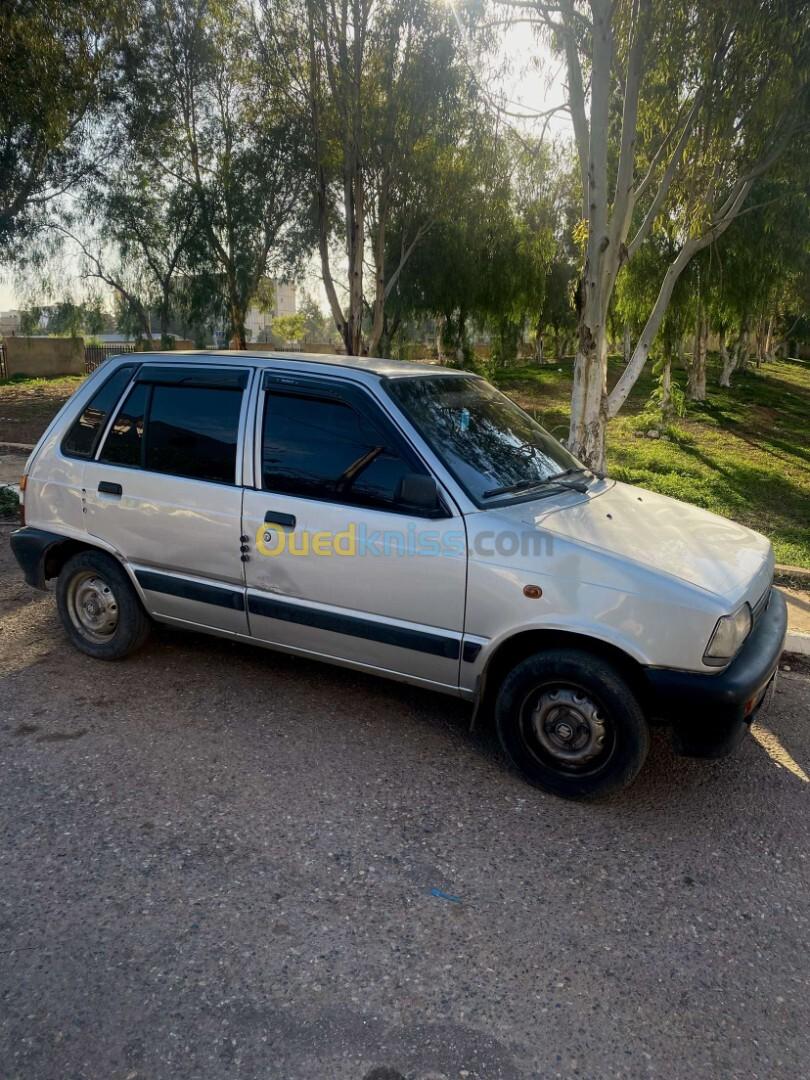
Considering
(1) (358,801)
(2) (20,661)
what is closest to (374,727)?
(1) (358,801)

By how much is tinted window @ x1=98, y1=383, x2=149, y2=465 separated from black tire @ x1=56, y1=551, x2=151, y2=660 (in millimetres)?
599

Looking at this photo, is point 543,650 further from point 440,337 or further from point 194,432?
point 440,337

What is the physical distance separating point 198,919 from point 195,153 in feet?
63.7

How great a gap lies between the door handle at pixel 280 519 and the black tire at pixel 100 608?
3.86ft

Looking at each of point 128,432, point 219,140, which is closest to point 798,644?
point 128,432

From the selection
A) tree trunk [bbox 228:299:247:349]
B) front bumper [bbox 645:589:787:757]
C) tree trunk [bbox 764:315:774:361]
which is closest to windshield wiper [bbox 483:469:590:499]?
front bumper [bbox 645:589:787:757]

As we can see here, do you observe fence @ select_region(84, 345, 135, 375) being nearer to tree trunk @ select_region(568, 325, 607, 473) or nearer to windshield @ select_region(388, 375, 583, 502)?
tree trunk @ select_region(568, 325, 607, 473)

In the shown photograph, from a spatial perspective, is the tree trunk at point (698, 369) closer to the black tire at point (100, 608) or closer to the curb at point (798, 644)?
the curb at point (798, 644)

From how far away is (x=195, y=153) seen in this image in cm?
1852

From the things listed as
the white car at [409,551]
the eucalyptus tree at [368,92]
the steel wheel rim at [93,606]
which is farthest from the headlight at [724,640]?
the eucalyptus tree at [368,92]

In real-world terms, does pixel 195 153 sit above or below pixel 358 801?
above

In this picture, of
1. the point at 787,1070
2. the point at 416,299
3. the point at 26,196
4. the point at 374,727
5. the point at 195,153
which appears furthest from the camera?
the point at 416,299

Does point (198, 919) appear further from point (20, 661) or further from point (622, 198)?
point (622, 198)

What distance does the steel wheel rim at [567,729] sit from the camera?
3.37m
